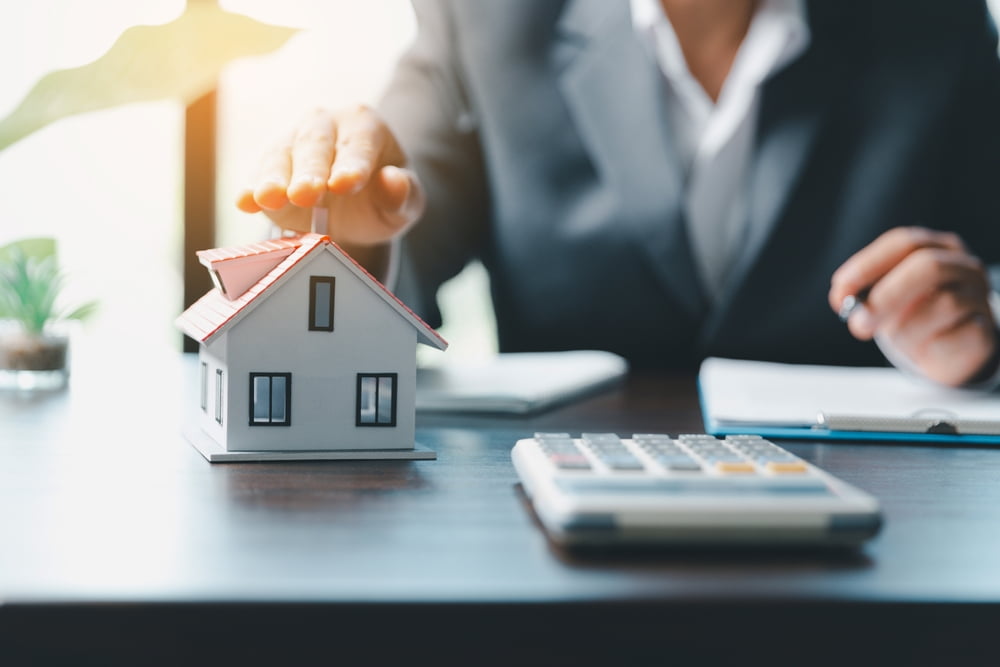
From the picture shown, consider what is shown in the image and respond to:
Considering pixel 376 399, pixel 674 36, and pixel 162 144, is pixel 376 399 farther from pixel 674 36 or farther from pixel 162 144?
pixel 162 144

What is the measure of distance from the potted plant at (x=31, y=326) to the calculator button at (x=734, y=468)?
2.11 feet

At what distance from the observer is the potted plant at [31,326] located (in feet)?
2.57

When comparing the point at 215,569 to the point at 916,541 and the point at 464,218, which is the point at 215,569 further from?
the point at 464,218

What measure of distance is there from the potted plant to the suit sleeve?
593 millimetres

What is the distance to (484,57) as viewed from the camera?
1.58 metres

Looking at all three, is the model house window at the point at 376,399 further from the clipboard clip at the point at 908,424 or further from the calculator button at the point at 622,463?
the clipboard clip at the point at 908,424

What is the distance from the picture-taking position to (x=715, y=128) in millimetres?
1572

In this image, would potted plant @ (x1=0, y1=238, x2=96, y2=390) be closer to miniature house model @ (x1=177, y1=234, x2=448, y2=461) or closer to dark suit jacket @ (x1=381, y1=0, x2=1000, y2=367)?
miniature house model @ (x1=177, y1=234, x2=448, y2=461)

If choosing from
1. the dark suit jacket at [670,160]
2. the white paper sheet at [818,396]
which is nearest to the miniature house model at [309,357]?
the white paper sheet at [818,396]

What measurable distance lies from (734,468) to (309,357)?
23 cm

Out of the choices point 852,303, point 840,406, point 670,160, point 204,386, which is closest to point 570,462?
point 204,386

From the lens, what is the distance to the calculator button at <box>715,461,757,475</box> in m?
0.36

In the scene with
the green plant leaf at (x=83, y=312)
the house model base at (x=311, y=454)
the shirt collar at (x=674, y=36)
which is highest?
the shirt collar at (x=674, y=36)

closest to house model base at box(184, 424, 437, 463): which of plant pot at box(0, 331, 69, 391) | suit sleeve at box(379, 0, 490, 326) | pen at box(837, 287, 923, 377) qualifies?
plant pot at box(0, 331, 69, 391)
